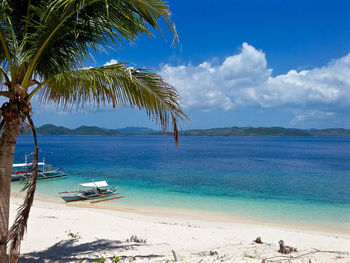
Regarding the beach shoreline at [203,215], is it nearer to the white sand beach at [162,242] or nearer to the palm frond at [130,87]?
the white sand beach at [162,242]

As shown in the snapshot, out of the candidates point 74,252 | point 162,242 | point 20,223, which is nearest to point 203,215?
point 162,242

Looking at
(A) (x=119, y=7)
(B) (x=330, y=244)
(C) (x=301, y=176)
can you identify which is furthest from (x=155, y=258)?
(C) (x=301, y=176)

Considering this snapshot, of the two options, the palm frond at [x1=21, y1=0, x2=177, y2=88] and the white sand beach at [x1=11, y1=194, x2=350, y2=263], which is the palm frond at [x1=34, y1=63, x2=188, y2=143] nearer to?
the palm frond at [x1=21, y1=0, x2=177, y2=88]

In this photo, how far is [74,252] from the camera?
20.6 ft

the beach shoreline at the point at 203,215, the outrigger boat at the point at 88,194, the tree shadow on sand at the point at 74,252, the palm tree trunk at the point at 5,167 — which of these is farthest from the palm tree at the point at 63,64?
the outrigger boat at the point at 88,194

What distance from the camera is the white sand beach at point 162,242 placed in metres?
5.82

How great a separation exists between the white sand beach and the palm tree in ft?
8.66

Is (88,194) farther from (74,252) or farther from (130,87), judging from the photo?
(130,87)

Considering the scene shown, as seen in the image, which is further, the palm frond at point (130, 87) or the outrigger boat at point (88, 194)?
the outrigger boat at point (88, 194)

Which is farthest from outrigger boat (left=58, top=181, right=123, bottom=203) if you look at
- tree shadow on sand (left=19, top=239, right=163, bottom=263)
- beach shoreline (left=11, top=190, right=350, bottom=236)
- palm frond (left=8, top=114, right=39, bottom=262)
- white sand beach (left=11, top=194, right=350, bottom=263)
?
palm frond (left=8, top=114, right=39, bottom=262)

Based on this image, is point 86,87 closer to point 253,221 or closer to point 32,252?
point 32,252

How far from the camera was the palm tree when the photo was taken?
379cm

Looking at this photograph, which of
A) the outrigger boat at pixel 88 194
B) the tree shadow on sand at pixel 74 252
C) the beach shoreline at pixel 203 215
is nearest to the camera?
the tree shadow on sand at pixel 74 252

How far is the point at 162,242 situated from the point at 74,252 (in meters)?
2.91
